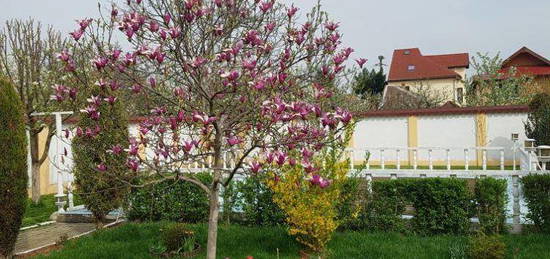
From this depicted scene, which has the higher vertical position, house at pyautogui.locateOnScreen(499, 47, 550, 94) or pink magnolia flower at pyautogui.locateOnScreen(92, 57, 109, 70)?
house at pyautogui.locateOnScreen(499, 47, 550, 94)

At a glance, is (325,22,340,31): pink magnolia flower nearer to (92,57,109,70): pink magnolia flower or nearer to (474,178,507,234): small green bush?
(92,57,109,70): pink magnolia flower

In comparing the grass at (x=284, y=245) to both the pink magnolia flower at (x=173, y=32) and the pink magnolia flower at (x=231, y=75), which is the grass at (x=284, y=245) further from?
the pink magnolia flower at (x=173, y=32)

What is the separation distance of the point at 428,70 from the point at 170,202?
37386 millimetres

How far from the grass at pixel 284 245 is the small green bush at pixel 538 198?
328 mm

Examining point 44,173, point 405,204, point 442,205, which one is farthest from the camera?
point 44,173

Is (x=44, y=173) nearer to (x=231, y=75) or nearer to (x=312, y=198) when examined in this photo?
(x=312, y=198)

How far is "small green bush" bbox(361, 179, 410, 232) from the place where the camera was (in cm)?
727

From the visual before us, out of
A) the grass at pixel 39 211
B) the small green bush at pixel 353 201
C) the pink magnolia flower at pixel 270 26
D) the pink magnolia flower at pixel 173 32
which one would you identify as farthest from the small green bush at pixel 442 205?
the grass at pixel 39 211

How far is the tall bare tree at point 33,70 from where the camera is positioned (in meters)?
11.8

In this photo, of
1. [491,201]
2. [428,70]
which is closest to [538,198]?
[491,201]

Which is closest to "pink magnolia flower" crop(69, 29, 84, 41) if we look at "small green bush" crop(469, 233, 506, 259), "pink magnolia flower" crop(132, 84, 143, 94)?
"pink magnolia flower" crop(132, 84, 143, 94)

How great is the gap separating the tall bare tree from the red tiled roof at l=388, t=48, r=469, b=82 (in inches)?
1310

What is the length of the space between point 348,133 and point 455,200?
258 centimetres

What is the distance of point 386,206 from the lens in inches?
287
